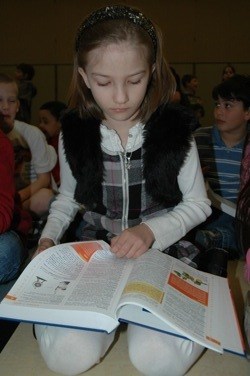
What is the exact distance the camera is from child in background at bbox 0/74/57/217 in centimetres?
214

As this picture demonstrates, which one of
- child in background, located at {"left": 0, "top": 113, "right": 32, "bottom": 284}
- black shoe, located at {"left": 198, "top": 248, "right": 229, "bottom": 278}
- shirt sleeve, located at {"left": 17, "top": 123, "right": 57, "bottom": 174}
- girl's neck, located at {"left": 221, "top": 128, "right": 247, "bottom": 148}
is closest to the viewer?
black shoe, located at {"left": 198, "top": 248, "right": 229, "bottom": 278}

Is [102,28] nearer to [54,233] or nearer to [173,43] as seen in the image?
[54,233]

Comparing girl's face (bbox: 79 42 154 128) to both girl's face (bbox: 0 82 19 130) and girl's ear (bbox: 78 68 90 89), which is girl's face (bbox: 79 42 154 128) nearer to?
girl's ear (bbox: 78 68 90 89)

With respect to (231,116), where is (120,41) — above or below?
above

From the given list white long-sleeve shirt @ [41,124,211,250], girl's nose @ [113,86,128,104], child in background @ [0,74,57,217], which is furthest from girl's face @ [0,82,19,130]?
girl's nose @ [113,86,128,104]

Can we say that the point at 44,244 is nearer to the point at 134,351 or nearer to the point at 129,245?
the point at 129,245

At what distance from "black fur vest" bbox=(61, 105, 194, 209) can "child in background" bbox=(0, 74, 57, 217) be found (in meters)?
0.99

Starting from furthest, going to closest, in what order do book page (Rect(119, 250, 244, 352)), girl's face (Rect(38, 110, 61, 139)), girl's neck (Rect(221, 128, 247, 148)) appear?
girl's face (Rect(38, 110, 61, 139)) → girl's neck (Rect(221, 128, 247, 148)) → book page (Rect(119, 250, 244, 352))

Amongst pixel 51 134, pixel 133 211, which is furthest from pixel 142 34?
pixel 51 134

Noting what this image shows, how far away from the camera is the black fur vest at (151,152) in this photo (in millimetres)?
1157

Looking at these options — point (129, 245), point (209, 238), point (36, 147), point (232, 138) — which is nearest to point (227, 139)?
point (232, 138)

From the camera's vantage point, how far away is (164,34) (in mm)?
7215

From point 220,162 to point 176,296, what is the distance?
1.31 metres

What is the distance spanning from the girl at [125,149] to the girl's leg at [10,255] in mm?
233
